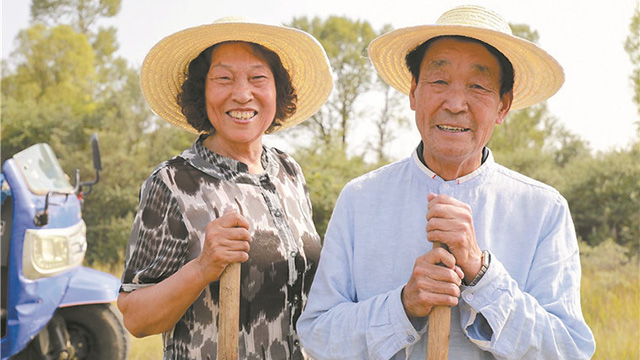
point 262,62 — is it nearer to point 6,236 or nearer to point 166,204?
point 166,204

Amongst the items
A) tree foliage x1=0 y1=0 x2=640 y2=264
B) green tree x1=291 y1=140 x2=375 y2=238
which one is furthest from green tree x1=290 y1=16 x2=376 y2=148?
green tree x1=291 y1=140 x2=375 y2=238

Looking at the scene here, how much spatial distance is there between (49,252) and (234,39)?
10.3 feet

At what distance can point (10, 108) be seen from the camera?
2214cm

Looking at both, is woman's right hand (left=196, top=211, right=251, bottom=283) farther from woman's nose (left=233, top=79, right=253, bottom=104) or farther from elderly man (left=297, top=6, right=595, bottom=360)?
woman's nose (left=233, top=79, right=253, bottom=104)

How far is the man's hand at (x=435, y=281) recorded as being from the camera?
5.94ft

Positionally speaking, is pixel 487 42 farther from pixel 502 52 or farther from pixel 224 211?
pixel 224 211

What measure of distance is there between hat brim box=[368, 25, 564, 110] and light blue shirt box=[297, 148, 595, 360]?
1.21ft

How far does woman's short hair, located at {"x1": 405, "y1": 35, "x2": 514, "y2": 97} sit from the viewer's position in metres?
2.17

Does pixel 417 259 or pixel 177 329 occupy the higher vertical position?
pixel 417 259

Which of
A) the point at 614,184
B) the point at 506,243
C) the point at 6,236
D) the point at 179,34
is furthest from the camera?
the point at 614,184

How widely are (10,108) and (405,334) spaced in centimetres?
2288

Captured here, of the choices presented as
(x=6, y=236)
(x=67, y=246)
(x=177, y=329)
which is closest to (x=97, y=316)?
(x=67, y=246)

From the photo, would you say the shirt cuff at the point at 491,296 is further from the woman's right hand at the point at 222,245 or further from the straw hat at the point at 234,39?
the straw hat at the point at 234,39

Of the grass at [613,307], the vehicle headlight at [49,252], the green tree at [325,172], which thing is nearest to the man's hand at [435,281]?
the vehicle headlight at [49,252]
